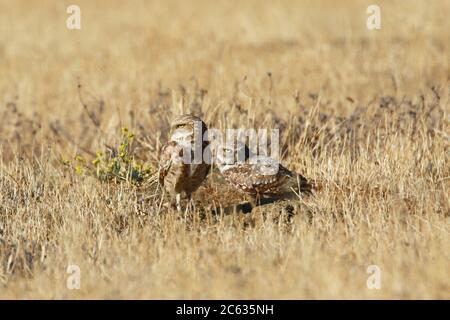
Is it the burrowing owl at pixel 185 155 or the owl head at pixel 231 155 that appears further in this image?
the owl head at pixel 231 155

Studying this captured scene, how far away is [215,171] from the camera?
7.63 m

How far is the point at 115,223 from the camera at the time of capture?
669cm

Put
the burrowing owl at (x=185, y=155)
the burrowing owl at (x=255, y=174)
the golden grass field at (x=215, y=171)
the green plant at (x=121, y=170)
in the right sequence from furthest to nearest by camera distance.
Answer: the green plant at (x=121, y=170), the burrowing owl at (x=255, y=174), the burrowing owl at (x=185, y=155), the golden grass field at (x=215, y=171)

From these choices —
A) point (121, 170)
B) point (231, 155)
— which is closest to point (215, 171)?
point (231, 155)

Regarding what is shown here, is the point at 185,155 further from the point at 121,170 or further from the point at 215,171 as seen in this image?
the point at 121,170

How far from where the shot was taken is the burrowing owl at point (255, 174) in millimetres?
6949

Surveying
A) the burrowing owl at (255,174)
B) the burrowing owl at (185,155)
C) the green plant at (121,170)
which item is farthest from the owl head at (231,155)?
the green plant at (121,170)

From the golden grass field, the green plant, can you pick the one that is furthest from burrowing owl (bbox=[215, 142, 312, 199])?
the green plant

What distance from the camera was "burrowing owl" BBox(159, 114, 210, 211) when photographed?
21.0ft

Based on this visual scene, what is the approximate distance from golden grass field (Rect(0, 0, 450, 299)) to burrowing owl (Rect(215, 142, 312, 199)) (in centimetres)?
16

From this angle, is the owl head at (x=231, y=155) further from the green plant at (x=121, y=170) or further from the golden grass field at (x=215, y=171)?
the green plant at (x=121, y=170)

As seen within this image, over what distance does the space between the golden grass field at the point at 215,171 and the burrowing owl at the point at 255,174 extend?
16 centimetres

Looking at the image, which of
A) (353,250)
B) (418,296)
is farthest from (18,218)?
(418,296)

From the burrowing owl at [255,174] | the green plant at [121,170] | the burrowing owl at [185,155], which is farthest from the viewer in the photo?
the green plant at [121,170]
